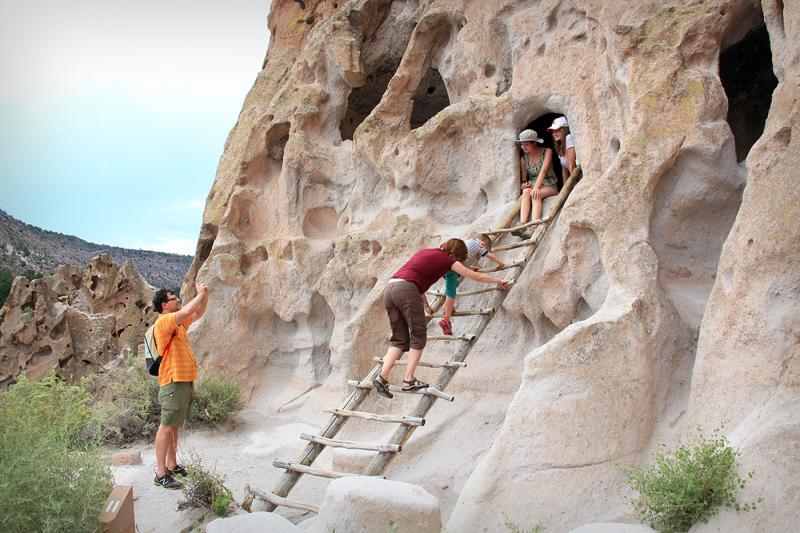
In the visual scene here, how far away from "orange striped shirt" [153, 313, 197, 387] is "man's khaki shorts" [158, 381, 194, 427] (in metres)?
0.04

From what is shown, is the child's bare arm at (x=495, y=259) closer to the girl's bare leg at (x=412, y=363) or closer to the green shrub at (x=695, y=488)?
the girl's bare leg at (x=412, y=363)

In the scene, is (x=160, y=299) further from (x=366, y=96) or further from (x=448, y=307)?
(x=366, y=96)

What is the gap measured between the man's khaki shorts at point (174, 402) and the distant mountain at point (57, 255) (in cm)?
2257

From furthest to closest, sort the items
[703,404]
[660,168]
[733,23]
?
[733,23] < [660,168] < [703,404]

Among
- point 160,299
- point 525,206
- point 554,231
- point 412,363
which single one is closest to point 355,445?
point 412,363

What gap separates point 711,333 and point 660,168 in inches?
47.3

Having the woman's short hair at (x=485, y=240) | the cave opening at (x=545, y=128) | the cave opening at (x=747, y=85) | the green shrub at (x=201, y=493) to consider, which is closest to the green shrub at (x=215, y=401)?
the green shrub at (x=201, y=493)

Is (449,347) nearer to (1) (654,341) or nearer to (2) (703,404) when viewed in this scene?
(1) (654,341)

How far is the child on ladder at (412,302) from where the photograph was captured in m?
4.54

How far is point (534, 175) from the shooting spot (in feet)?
19.3

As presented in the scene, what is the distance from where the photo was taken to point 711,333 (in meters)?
3.72

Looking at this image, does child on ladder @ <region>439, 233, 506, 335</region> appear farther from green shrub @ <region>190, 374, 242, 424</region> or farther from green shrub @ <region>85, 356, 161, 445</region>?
green shrub @ <region>85, 356, 161, 445</region>

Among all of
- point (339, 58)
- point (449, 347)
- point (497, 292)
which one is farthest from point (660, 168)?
point (339, 58)

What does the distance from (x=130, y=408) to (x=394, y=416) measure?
345 cm
